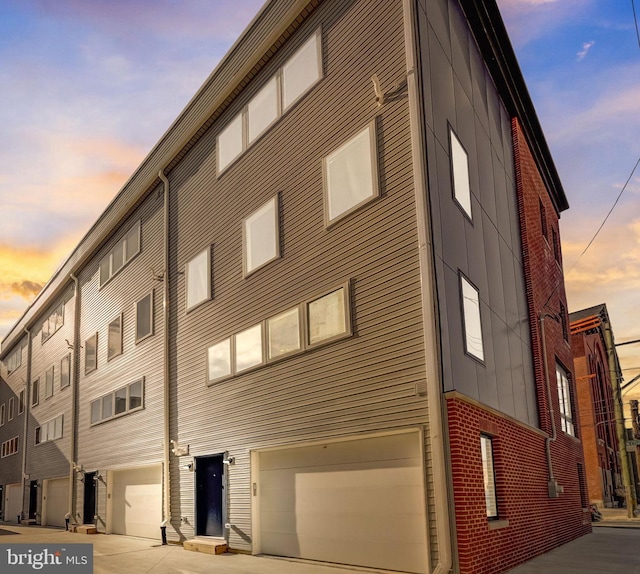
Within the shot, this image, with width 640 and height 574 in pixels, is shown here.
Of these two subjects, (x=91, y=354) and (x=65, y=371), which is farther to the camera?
(x=65, y=371)

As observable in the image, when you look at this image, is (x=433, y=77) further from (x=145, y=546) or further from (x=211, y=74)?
(x=145, y=546)

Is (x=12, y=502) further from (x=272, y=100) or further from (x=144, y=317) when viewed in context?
(x=272, y=100)

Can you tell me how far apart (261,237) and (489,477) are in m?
7.51

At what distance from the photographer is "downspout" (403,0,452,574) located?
10383mm

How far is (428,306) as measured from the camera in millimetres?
11164

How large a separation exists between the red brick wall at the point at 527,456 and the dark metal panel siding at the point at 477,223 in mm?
451

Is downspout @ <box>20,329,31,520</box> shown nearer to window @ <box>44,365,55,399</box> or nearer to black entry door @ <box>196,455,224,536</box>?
window @ <box>44,365,55,399</box>

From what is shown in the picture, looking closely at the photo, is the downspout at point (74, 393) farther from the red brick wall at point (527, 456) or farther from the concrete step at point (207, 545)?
the red brick wall at point (527, 456)

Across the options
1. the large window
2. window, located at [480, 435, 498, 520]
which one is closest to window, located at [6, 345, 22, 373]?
the large window

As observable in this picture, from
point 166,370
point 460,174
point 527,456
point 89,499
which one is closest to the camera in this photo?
point 460,174

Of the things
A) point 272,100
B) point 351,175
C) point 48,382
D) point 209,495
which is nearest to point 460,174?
point 351,175

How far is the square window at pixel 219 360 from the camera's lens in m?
17.1

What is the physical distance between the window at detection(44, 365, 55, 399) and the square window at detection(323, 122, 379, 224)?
24558 mm

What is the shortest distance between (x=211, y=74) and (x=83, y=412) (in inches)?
612
